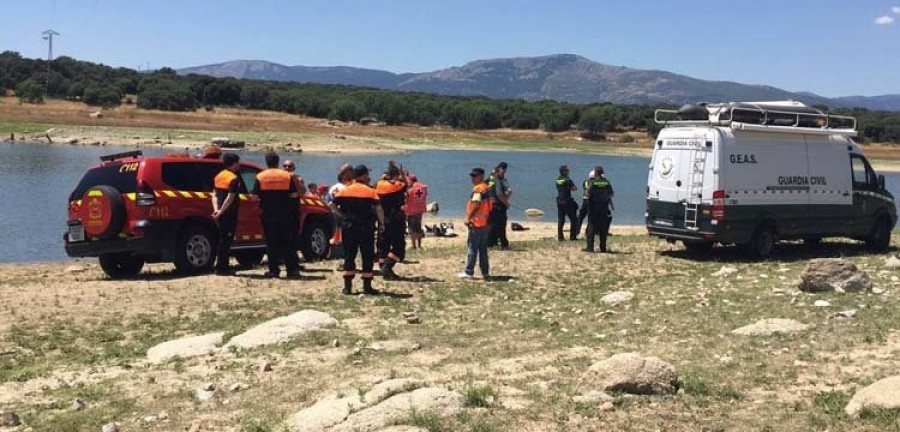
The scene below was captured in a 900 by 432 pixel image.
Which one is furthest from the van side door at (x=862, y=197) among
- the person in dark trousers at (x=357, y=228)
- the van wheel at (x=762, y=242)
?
the person in dark trousers at (x=357, y=228)

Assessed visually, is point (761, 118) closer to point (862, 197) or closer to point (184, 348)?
point (862, 197)

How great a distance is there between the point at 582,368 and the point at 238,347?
3.19 metres

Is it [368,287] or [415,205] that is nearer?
[368,287]

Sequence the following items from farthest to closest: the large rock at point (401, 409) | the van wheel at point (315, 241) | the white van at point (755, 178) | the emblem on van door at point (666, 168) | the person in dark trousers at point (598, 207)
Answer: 1. the person in dark trousers at point (598, 207)
2. the emblem on van door at point (666, 168)
3. the white van at point (755, 178)
4. the van wheel at point (315, 241)
5. the large rock at point (401, 409)

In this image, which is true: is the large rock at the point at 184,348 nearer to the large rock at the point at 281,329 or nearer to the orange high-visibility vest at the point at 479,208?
the large rock at the point at 281,329

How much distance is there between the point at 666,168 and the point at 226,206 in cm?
833

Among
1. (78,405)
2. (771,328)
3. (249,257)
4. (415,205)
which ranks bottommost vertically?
(249,257)

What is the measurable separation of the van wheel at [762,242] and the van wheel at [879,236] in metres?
3.37

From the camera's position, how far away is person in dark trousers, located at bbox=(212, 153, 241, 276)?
42.9 ft

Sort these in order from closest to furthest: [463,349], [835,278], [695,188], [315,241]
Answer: [463,349]
[835,278]
[315,241]
[695,188]

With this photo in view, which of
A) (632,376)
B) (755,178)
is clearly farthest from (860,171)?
(632,376)

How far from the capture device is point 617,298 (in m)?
11.4

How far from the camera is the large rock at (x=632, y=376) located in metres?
6.27

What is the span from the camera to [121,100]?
103 m
